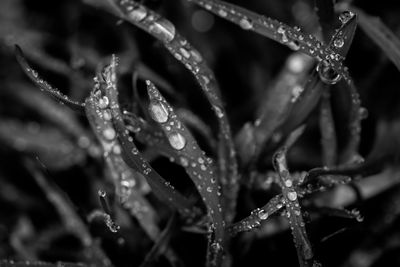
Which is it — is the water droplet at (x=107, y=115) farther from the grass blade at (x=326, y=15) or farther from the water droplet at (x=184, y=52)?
the grass blade at (x=326, y=15)

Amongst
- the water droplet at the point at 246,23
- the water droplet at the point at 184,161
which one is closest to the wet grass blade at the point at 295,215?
the water droplet at the point at 184,161

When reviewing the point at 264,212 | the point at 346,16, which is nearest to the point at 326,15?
the point at 346,16

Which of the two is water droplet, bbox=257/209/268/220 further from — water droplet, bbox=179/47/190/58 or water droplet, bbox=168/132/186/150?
water droplet, bbox=179/47/190/58

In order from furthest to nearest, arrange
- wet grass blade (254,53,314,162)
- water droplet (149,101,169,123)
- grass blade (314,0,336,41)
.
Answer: wet grass blade (254,53,314,162) < grass blade (314,0,336,41) < water droplet (149,101,169,123)

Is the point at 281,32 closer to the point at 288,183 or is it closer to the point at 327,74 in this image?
the point at 327,74

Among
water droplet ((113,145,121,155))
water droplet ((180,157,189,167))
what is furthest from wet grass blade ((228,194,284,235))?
water droplet ((113,145,121,155))

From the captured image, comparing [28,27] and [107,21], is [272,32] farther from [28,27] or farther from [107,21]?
[28,27]

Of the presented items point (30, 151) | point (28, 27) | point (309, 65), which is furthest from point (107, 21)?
point (309, 65)

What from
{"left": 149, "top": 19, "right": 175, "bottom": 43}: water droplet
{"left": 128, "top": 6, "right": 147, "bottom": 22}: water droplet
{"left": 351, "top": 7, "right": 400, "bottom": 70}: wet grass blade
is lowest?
{"left": 149, "top": 19, "right": 175, "bottom": 43}: water droplet
